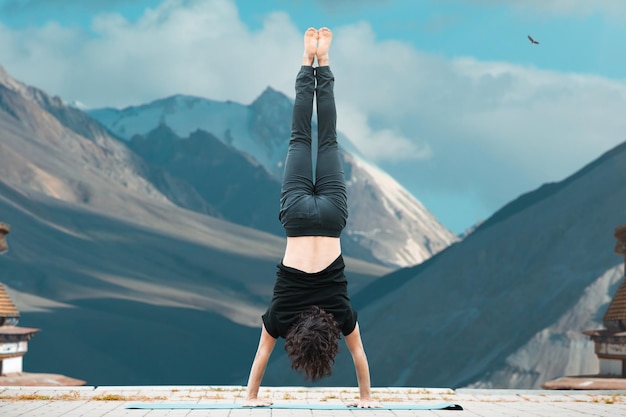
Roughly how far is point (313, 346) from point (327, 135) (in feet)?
9.60

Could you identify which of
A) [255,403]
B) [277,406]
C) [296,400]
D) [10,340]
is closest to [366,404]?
[277,406]

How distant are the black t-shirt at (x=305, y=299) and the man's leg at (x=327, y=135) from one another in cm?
98

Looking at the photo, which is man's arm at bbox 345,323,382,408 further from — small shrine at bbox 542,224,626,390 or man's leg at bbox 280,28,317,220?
small shrine at bbox 542,224,626,390

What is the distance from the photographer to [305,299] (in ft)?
47.5

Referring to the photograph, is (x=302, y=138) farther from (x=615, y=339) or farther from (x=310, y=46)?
(x=615, y=339)

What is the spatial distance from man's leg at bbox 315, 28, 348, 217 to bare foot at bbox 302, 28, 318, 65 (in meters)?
0.07

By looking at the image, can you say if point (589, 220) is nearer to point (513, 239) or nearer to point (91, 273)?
point (513, 239)

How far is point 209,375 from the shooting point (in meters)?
131

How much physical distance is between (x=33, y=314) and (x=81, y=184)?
69.7 metres

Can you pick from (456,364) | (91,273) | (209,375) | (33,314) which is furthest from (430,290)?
(91,273)

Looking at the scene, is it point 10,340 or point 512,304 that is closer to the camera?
point 10,340

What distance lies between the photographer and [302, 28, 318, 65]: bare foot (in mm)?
14977

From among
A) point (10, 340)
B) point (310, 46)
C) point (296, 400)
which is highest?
point (310, 46)

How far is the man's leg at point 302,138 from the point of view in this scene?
48.1 feet
